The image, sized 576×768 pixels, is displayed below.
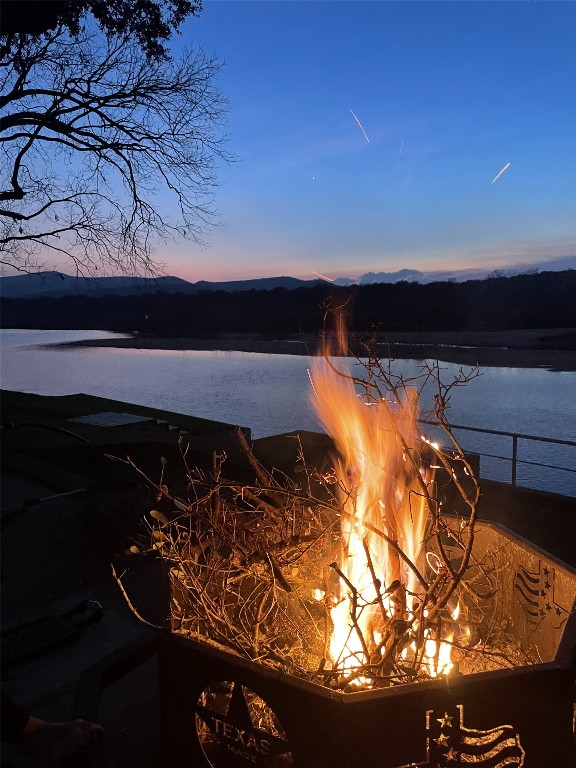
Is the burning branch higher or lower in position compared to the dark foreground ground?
higher

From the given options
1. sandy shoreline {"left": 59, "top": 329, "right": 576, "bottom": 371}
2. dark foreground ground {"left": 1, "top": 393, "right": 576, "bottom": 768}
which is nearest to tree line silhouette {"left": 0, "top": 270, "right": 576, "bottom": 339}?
sandy shoreline {"left": 59, "top": 329, "right": 576, "bottom": 371}

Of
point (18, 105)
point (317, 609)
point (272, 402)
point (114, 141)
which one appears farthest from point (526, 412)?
point (317, 609)

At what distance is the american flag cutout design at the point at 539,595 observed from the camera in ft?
6.97

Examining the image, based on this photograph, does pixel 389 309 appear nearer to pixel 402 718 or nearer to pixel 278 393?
pixel 278 393

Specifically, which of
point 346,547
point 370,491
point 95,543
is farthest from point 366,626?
point 95,543

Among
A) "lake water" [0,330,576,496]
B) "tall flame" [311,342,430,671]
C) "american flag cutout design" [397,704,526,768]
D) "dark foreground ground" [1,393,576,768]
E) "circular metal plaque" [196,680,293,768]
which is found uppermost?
"tall flame" [311,342,430,671]

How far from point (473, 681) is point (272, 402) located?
18.7m

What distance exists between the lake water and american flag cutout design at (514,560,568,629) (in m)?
4.15

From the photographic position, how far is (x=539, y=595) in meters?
2.21

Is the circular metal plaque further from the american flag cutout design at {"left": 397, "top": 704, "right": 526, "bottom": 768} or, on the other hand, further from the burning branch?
the american flag cutout design at {"left": 397, "top": 704, "right": 526, "bottom": 768}

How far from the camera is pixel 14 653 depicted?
334 cm

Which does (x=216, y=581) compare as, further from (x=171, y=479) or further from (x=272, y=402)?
(x=272, y=402)

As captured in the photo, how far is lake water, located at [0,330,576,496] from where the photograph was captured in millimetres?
12680

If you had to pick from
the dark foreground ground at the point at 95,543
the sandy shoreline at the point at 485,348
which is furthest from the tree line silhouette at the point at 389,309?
the dark foreground ground at the point at 95,543
